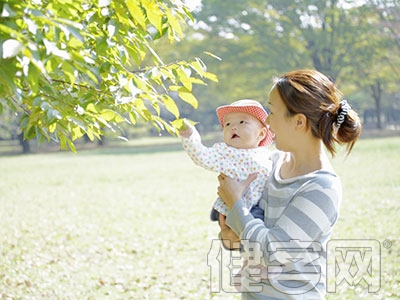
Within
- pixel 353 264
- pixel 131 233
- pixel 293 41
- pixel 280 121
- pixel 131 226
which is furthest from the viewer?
pixel 293 41

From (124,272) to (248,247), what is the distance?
4.36 m

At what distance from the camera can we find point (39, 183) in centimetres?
1517

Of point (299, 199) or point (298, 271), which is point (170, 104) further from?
point (298, 271)

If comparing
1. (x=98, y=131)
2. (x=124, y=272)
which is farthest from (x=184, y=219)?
(x=98, y=131)

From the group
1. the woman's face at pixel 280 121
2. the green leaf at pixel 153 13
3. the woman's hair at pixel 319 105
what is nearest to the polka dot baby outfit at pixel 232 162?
the woman's face at pixel 280 121

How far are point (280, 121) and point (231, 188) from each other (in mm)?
349

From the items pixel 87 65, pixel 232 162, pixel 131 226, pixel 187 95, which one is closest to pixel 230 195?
pixel 232 162

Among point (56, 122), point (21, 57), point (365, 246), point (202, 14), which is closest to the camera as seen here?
point (21, 57)

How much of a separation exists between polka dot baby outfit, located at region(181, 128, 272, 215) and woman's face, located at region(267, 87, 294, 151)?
232 millimetres

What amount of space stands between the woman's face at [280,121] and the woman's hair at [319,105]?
2 centimetres

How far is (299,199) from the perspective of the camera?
78.4 inches

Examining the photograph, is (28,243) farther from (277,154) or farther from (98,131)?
(277,154)

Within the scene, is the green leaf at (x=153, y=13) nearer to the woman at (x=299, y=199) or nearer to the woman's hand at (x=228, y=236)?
the woman at (x=299, y=199)

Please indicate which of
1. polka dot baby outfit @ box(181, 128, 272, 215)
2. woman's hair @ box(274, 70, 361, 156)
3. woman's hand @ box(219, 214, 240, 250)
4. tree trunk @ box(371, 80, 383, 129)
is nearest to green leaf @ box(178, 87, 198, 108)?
polka dot baby outfit @ box(181, 128, 272, 215)
